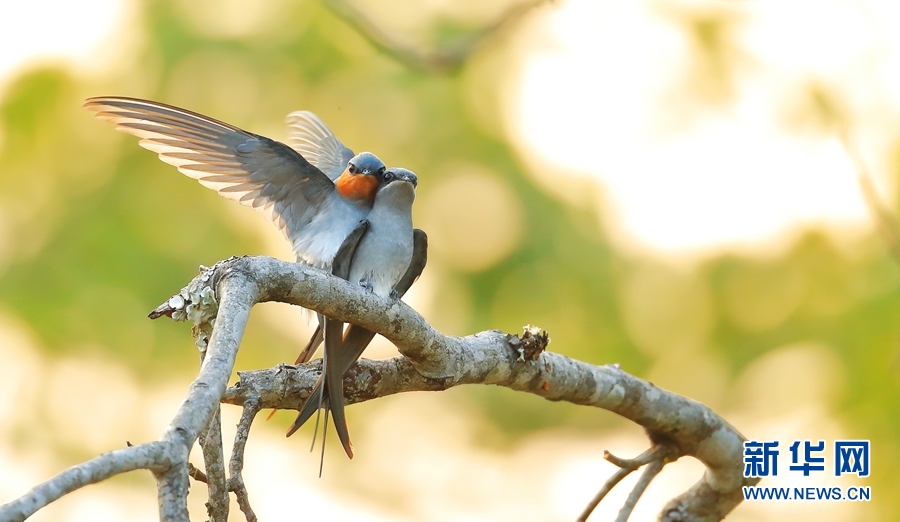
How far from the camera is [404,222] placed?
10.6 ft

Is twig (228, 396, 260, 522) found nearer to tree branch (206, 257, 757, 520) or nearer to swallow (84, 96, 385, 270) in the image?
tree branch (206, 257, 757, 520)

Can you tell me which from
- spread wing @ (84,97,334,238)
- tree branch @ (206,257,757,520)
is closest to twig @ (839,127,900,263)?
tree branch @ (206,257,757,520)

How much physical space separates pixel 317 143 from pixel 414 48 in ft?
2.68

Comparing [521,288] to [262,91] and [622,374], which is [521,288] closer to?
[262,91]

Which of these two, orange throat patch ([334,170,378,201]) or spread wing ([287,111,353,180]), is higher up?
spread wing ([287,111,353,180])

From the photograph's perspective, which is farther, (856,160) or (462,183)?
(462,183)

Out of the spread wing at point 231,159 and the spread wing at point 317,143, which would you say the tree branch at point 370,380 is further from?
the spread wing at point 317,143

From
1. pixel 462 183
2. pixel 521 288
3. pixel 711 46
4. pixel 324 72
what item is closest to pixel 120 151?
pixel 324 72

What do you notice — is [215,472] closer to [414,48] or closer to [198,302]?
[198,302]

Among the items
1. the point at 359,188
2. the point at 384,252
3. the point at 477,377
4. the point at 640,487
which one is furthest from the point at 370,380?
the point at 640,487

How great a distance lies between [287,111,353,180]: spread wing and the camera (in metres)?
4.09

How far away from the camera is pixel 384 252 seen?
3.11 m

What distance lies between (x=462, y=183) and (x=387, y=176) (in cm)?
302

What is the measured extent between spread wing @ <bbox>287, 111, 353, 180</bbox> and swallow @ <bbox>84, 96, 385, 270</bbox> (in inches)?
30.8
